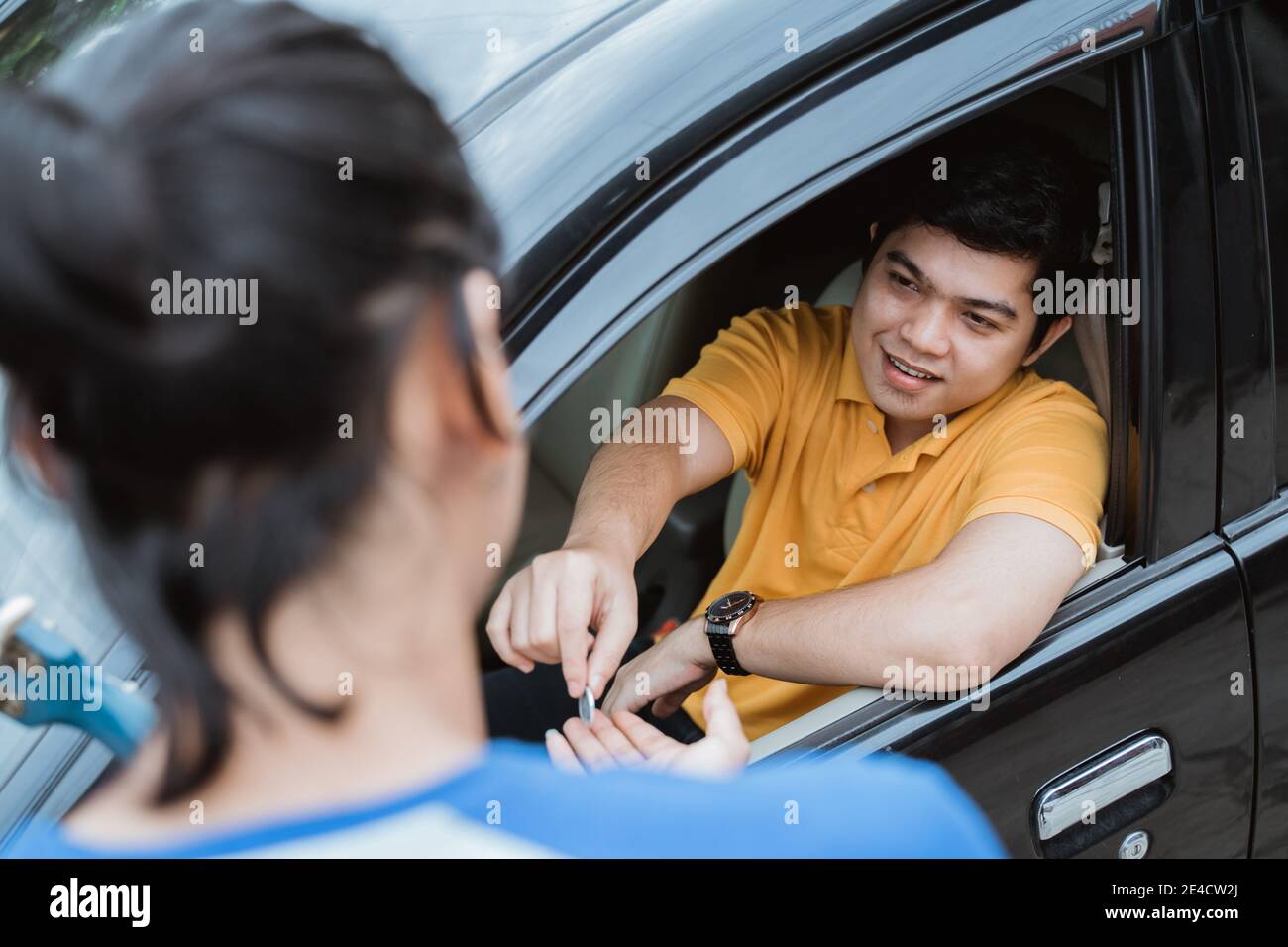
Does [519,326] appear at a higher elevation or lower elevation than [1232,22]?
lower

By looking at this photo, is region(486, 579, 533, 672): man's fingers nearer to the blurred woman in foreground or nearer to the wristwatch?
the wristwatch

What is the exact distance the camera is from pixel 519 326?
1.28 meters

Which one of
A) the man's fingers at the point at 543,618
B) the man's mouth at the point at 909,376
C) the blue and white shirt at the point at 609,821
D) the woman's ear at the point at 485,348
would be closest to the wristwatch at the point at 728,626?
the man's fingers at the point at 543,618

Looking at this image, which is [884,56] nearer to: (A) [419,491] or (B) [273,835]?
(A) [419,491]

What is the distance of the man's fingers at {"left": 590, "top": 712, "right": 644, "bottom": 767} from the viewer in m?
1.38

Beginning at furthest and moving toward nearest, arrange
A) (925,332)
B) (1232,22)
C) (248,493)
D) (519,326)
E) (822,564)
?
(822,564) → (925,332) → (1232,22) → (519,326) → (248,493)

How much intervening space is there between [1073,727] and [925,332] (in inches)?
25.9

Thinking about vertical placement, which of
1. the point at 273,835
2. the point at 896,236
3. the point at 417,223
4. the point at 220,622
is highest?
the point at 896,236

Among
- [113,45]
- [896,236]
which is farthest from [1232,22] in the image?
[113,45]

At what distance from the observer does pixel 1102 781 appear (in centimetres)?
159

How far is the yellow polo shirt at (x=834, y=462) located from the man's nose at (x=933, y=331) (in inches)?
5.7

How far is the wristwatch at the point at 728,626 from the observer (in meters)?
1.80
